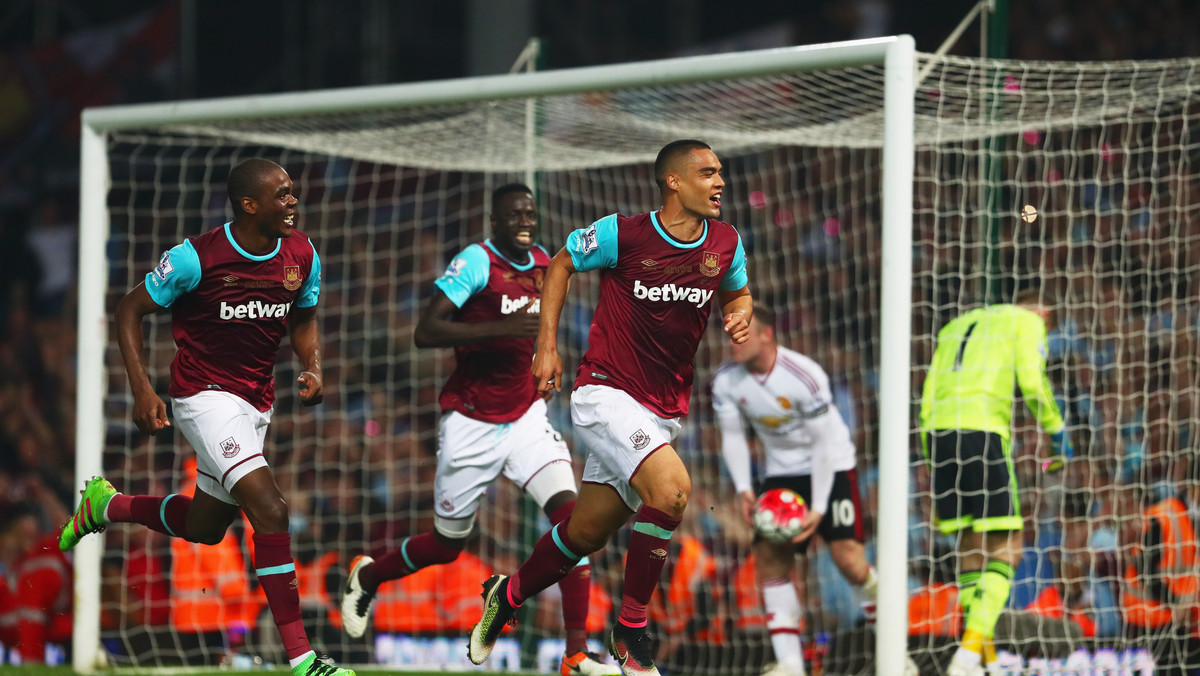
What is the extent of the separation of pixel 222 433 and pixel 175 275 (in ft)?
2.03

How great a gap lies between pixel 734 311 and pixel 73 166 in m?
11.1

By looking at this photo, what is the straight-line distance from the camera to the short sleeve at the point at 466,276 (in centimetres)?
591

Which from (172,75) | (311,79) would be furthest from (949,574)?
(172,75)

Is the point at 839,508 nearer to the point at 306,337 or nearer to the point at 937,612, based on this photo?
the point at 937,612

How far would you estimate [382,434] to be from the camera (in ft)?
34.6

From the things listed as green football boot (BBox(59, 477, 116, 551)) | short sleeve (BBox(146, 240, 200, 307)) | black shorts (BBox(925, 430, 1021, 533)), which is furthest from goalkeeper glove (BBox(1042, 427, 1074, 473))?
green football boot (BBox(59, 477, 116, 551))

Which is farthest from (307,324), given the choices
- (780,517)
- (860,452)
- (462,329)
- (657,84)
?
(860,452)

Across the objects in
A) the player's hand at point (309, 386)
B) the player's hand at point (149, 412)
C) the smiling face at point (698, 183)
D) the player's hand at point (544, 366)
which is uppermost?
the smiling face at point (698, 183)

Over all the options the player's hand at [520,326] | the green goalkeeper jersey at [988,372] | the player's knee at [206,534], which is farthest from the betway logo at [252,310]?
the green goalkeeper jersey at [988,372]

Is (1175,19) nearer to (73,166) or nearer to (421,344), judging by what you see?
(421,344)

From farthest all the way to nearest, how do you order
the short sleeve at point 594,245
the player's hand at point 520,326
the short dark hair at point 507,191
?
the short dark hair at point 507,191, the player's hand at point 520,326, the short sleeve at point 594,245

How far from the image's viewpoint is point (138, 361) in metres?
4.98

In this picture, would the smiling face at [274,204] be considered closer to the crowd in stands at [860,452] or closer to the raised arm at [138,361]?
the raised arm at [138,361]

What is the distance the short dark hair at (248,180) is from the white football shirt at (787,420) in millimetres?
3078
